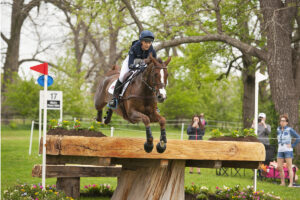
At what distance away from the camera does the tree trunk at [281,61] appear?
13.5 m

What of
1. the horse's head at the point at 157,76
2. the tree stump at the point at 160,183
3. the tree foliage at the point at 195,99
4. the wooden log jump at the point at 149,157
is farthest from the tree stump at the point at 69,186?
the tree foliage at the point at 195,99

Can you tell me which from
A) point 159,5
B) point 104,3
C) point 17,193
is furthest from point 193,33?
point 17,193

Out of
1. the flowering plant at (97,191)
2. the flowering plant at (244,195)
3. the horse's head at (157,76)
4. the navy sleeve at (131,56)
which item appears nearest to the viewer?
the horse's head at (157,76)

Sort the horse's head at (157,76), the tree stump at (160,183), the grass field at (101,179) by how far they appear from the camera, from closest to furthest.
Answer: the horse's head at (157,76) → the tree stump at (160,183) → the grass field at (101,179)

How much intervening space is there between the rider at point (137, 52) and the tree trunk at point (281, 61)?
868 centimetres

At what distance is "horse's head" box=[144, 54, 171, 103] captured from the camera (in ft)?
15.7

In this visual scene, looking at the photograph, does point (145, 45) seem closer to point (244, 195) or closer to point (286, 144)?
point (244, 195)

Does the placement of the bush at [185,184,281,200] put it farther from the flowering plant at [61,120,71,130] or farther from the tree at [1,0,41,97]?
the tree at [1,0,41,97]

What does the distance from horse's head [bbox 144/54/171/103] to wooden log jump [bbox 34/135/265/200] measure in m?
0.88

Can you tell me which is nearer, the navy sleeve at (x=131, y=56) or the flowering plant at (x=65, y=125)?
the navy sleeve at (x=131, y=56)

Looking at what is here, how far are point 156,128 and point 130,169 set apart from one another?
53.4 ft

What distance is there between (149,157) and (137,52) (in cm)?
151

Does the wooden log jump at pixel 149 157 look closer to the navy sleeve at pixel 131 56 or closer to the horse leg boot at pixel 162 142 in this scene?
the horse leg boot at pixel 162 142

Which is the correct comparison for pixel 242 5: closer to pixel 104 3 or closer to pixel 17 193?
pixel 104 3
